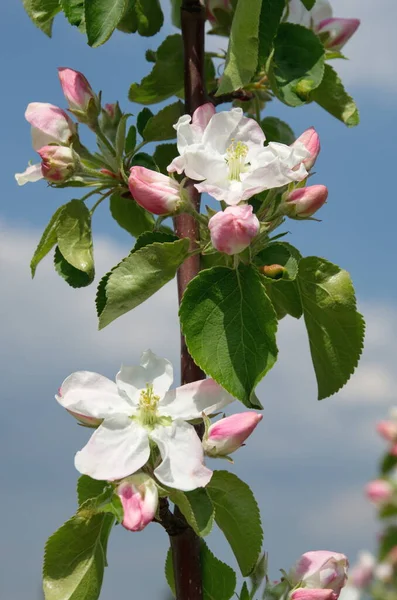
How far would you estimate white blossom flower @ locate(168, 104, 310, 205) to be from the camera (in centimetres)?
138

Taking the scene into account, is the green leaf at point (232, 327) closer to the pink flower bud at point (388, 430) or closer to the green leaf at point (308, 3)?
the green leaf at point (308, 3)

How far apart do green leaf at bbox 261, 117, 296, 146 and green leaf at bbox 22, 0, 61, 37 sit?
552 millimetres

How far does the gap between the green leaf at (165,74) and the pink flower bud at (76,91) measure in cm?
25

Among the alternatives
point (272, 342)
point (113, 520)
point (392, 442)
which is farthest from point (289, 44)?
point (392, 442)

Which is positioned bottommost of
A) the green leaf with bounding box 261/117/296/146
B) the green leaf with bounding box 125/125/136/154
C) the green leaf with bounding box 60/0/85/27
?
the green leaf with bounding box 125/125/136/154

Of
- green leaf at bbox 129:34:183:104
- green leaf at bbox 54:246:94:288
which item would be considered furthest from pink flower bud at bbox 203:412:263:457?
green leaf at bbox 129:34:183:104

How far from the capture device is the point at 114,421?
138 cm

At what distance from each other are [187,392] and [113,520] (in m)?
0.24

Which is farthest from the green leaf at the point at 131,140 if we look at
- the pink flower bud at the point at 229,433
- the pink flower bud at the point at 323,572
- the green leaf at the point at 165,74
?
the pink flower bud at the point at 323,572

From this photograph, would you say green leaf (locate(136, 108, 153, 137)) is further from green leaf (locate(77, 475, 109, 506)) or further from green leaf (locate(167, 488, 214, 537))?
green leaf (locate(167, 488, 214, 537))

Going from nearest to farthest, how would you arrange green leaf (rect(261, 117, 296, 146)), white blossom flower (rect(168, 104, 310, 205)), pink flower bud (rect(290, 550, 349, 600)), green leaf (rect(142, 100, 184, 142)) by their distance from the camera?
white blossom flower (rect(168, 104, 310, 205)), pink flower bud (rect(290, 550, 349, 600)), green leaf (rect(142, 100, 184, 142)), green leaf (rect(261, 117, 296, 146))

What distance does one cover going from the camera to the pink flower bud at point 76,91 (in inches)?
66.3

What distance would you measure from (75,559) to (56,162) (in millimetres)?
660

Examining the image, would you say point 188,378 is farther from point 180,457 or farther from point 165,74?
point 165,74
